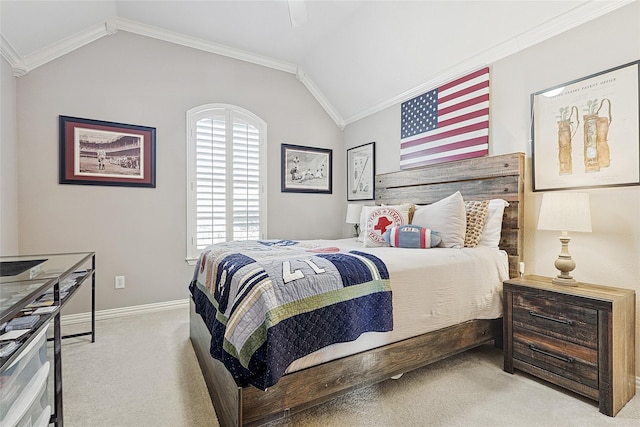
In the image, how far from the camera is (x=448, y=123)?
3.08 metres

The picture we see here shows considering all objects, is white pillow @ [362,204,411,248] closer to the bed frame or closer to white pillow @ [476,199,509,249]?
the bed frame

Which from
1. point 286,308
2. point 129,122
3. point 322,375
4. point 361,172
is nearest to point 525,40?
point 361,172

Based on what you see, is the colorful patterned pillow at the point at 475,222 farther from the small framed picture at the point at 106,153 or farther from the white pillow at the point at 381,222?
the small framed picture at the point at 106,153

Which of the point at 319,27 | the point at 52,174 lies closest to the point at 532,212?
the point at 319,27

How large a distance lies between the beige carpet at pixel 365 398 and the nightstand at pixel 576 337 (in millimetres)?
99

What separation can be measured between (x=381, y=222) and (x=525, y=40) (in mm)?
1857

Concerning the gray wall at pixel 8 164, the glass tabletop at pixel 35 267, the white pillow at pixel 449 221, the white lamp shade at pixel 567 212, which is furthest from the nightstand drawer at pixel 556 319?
the gray wall at pixel 8 164

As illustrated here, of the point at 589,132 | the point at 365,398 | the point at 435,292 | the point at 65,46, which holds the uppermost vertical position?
the point at 65,46

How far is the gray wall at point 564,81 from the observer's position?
6.29 ft

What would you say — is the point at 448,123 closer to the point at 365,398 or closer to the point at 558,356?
the point at 558,356

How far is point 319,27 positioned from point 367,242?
249 centimetres

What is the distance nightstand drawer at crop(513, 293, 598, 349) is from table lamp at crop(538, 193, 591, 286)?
0.65 ft

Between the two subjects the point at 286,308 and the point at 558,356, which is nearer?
the point at 286,308

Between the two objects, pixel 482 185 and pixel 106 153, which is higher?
pixel 106 153
